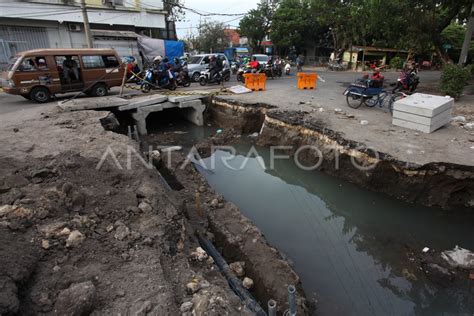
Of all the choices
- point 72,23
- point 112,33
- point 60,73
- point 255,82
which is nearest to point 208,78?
point 255,82

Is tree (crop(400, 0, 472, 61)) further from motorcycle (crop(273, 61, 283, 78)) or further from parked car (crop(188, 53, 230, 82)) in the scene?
parked car (crop(188, 53, 230, 82))

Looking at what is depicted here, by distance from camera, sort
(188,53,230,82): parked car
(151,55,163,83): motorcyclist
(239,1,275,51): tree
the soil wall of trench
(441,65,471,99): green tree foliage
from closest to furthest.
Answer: the soil wall of trench → (441,65,471,99): green tree foliage → (151,55,163,83): motorcyclist → (188,53,230,82): parked car → (239,1,275,51): tree

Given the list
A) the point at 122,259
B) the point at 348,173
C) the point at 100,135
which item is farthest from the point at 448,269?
the point at 100,135

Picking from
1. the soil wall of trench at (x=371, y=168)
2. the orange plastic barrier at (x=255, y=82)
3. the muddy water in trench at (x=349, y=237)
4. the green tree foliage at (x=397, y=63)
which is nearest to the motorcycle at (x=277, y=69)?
the orange plastic barrier at (x=255, y=82)

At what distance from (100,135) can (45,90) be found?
222 inches

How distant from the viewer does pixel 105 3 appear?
20656 millimetres

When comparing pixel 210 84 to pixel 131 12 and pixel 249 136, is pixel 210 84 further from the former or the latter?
pixel 131 12

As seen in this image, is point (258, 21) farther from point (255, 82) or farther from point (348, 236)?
point (348, 236)

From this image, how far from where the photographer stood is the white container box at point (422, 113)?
25.8 ft

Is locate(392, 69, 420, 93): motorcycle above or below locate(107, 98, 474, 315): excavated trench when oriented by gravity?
above

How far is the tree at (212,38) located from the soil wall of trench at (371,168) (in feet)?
112

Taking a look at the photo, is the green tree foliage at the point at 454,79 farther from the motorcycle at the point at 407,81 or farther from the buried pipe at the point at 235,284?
the buried pipe at the point at 235,284

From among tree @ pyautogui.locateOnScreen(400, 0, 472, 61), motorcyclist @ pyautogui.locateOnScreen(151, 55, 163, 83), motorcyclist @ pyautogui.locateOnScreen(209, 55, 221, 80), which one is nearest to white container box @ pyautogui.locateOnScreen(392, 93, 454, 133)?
tree @ pyautogui.locateOnScreen(400, 0, 472, 61)

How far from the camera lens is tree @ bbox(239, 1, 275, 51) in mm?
37959
